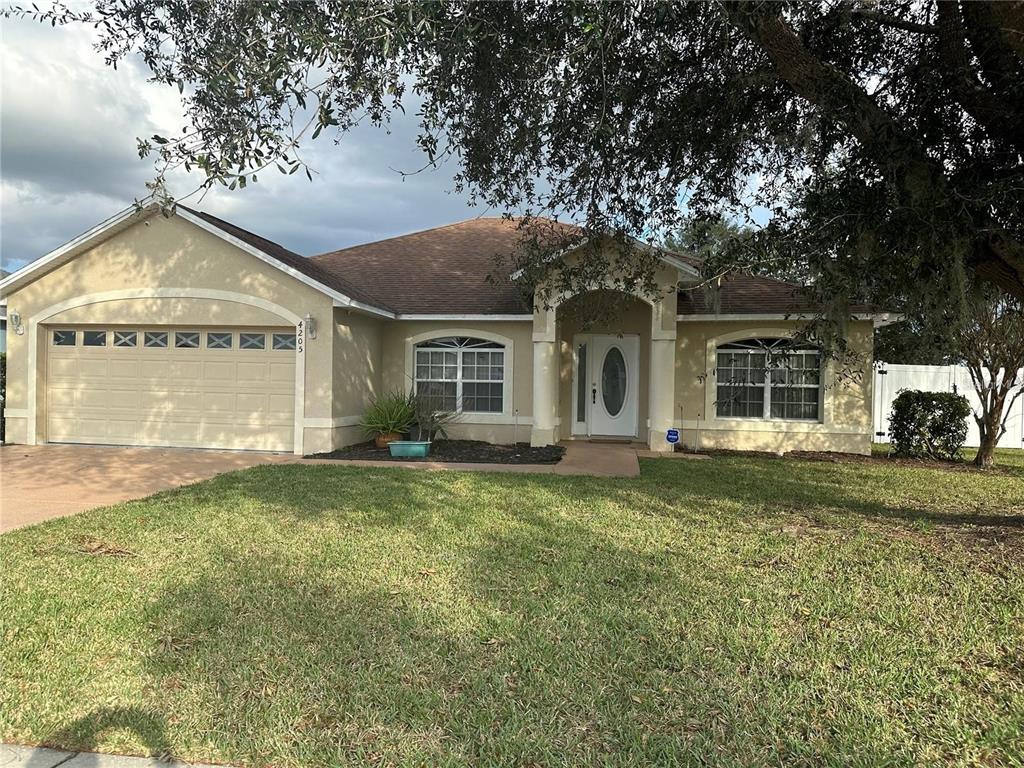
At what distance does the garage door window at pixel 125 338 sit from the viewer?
13.1 meters

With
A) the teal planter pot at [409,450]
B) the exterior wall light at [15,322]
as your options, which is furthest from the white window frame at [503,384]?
the exterior wall light at [15,322]

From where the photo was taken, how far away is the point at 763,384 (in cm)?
1406

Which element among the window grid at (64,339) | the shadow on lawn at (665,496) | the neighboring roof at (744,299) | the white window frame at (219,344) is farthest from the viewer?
the neighboring roof at (744,299)

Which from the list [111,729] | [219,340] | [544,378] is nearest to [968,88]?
[544,378]

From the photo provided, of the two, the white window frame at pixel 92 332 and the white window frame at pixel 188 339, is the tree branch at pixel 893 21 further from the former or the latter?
the white window frame at pixel 92 332

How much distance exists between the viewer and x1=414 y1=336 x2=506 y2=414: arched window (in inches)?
571

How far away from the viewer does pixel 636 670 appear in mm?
3781

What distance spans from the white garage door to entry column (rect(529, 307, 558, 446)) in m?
4.67

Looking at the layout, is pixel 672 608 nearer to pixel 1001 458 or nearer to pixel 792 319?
pixel 792 319

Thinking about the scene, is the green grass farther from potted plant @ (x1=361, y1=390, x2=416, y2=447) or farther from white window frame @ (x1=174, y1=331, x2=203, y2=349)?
white window frame @ (x1=174, y1=331, x2=203, y2=349)

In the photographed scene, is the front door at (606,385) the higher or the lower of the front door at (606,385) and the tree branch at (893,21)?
the lower

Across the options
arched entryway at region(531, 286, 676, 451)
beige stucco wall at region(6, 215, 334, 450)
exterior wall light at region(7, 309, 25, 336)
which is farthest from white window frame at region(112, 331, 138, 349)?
arched entryway at region(531, 286, 676, 451)

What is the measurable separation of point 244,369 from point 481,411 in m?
4.84

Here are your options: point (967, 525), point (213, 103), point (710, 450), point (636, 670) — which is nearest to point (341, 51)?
point (213, 103)
